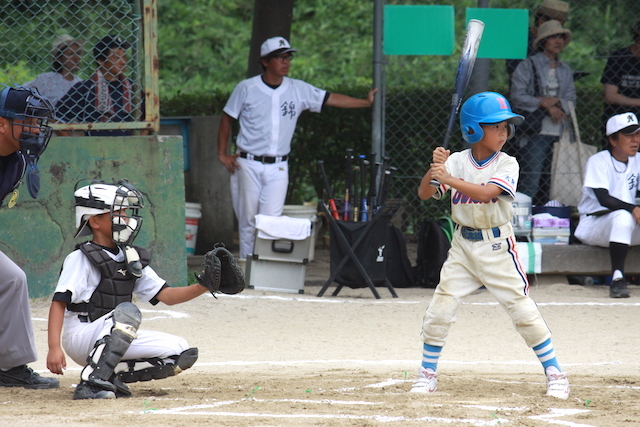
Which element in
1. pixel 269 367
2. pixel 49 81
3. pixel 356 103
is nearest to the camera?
pixel 269 367

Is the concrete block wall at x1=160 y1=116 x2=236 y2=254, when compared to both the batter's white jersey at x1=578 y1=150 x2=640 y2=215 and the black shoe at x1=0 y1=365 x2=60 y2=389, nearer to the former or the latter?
the batter's white jersey at x1=578 y1=150 x2=640 y2=215

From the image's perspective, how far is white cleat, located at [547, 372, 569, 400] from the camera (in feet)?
13.8

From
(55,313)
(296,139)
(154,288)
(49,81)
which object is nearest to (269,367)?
(154,288)

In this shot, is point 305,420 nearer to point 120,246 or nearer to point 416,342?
point 120,246

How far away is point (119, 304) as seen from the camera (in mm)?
4293

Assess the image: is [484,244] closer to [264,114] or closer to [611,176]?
[611,176]

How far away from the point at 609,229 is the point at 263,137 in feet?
10.7

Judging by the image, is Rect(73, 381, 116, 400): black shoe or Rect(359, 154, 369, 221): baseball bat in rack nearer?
Rect(73, 381, 116, 400): black shoe

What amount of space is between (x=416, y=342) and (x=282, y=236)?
6.81 feet

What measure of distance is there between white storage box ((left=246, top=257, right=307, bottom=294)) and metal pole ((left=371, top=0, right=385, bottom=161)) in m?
1.34

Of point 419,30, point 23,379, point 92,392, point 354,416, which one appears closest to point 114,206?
point 92,392

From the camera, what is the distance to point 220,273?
4.12 metres

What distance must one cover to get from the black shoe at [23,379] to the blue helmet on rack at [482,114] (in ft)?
8.22

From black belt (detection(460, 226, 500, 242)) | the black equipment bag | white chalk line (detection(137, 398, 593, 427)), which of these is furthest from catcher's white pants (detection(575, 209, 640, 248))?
white chalk line (detection(137, 398, 593, 427))
